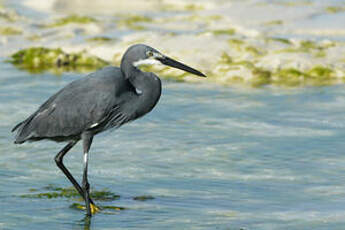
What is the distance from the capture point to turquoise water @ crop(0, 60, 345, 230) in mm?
6660

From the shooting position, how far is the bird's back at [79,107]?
6824 millimetres

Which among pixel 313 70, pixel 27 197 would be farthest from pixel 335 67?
pixel 27 197

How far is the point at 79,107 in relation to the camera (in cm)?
690

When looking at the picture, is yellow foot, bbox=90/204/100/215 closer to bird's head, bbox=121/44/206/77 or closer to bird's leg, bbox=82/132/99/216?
bird's leg, bbox=82/132/99/216

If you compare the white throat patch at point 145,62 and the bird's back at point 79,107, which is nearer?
the bird's back at point 79,107

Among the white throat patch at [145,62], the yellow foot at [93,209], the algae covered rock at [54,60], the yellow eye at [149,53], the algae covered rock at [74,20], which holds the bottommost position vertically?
the yellow foot at [93,209]

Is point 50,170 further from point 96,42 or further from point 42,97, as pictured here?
point 96,42

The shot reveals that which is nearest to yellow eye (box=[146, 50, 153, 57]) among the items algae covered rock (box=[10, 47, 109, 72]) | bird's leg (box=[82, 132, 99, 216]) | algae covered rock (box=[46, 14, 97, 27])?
bird's leg (box=[82, 132, 99, 216])

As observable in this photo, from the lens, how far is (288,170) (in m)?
8.26

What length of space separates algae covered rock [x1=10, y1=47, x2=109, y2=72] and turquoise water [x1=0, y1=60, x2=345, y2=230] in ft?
9.67

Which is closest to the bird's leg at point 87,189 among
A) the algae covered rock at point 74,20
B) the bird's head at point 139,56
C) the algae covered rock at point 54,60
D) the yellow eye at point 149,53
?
the bird's head at point 139,56

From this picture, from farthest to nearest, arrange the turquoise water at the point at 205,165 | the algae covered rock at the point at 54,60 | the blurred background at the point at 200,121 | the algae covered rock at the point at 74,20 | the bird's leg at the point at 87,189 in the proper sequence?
the algae covered rock at the point at 74,20, the algae covered rock at the point at 54,60, the blurred background at the point at 200,121, the bird's leg at the point at 87,189, the turquoise water at the point at 205,165

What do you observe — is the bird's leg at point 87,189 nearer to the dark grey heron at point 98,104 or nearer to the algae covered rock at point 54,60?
the dark grey heron at point 98,104

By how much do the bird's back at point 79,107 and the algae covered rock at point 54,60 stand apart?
328 inches
